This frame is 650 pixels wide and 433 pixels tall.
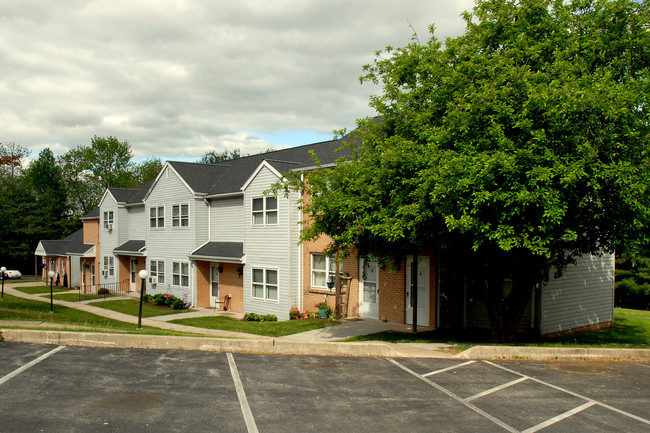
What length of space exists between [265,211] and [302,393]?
50.2ft

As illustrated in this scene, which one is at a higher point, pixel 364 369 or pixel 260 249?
pixel 260 249

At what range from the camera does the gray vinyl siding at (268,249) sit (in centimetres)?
2258

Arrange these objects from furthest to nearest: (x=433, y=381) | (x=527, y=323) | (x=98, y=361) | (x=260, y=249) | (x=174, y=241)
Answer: (x=174, y=241) → (x=260, y=249) → (x=527, y=323) → (x=98, y=361) → (x=433, y=381)

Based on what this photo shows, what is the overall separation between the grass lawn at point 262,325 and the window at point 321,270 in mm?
2027

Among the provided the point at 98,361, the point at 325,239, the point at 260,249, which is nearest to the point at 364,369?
the point at 98,361

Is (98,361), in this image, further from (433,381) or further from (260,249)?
(260,249)

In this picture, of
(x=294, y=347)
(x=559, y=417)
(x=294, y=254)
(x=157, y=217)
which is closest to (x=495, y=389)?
(x=559, y=417)

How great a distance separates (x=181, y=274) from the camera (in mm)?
29219

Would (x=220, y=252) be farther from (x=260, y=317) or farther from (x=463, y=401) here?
(x=463, y=401)

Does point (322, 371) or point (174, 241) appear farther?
point (174, 241)

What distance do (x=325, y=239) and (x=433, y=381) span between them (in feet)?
40.4

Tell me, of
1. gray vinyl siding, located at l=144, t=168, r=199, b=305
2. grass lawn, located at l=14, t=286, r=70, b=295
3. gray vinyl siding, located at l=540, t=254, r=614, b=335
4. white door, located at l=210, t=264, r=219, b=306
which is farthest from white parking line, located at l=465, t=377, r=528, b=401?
grass lawn, located at l=14, t=286, r=70, b=295

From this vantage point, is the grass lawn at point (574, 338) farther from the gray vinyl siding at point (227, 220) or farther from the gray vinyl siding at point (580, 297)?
the gray vinyl siding at point (227, 220)

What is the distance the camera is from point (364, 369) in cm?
1084
